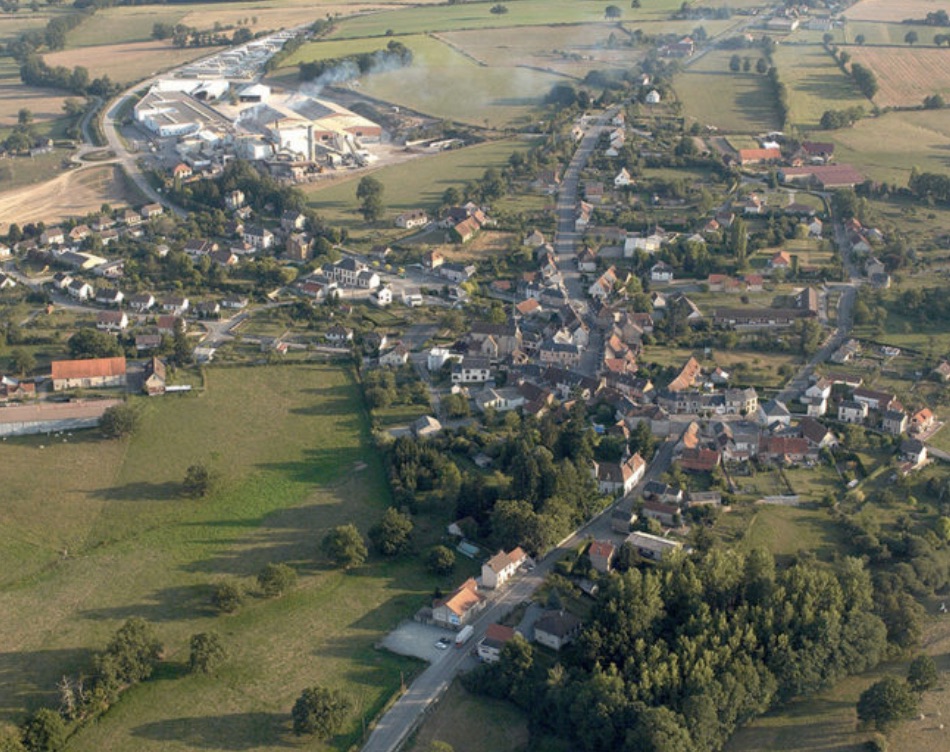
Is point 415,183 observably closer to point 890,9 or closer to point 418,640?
point 418,640

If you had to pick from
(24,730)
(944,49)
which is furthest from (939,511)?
(944,49)

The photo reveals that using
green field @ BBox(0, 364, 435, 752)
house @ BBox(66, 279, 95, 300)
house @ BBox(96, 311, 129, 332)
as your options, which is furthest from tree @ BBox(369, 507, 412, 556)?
house @ BBox(66, 279, 95, 300)

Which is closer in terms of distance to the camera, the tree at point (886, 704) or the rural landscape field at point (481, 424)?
the tree at point (886, 704)

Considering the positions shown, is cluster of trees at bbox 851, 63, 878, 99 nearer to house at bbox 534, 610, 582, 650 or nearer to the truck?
house at bbox 534, 610, 582, 650

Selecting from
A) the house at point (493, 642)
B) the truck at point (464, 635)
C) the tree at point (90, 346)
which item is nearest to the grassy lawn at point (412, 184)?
the tree at point (90, 346)

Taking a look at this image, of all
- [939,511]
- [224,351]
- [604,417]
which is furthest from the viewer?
[224,351]

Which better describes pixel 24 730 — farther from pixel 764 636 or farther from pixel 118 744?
pixel 764 636

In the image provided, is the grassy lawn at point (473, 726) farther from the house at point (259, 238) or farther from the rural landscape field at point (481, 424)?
the house at point (259, 238)
